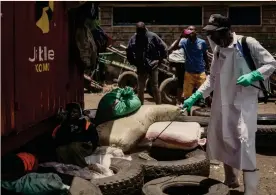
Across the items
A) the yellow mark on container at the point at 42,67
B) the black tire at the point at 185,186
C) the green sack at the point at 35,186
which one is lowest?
the black tire at the point at 185,186

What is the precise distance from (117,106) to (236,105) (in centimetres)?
192

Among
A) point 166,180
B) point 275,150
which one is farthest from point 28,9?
point 275,150

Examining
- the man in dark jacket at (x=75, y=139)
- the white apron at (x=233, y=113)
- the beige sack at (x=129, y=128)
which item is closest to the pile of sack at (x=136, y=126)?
A: the beige sack at (x=129, y=128)

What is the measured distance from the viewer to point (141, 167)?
4.96 meters

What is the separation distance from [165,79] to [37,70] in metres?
8.08

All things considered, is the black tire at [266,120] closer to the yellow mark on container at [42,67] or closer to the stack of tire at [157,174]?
the stack of tire at [157,174]

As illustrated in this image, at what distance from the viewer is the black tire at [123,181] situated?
14.2 ft

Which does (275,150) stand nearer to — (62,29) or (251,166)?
(251,166)

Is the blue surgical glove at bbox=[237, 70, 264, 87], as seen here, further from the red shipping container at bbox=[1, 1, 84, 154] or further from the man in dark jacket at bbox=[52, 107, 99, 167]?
the red shipping container at bbox=[1, 1, 84, 154]

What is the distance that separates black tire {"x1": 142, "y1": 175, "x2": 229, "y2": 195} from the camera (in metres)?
4.38

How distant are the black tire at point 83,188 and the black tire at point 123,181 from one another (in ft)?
0.87

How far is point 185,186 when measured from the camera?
462 centimetres

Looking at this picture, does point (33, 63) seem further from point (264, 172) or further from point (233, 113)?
point (264, 172)

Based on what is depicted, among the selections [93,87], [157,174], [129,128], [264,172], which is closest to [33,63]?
[129,128]
